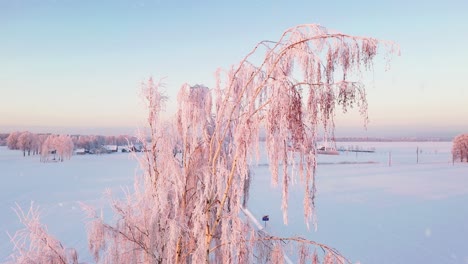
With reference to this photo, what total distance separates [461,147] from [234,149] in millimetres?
66533

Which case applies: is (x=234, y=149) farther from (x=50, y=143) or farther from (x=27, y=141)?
(x=27, y=141)

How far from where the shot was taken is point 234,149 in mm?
4242

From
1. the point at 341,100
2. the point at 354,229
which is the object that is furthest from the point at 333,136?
the point at 354,229

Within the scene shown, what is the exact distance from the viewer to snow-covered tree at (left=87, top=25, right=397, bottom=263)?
10.9ft

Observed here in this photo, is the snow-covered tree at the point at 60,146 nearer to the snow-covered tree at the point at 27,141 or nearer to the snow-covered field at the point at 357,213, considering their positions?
the snow-covered tree at the point at 27,141

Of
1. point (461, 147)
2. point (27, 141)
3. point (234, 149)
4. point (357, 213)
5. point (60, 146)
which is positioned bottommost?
point (357, 213)

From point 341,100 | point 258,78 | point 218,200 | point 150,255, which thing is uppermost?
point 258,78

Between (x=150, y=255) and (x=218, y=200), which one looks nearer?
(x=218, y=200)

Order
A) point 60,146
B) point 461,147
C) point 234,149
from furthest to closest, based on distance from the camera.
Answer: point 60,146, point 461,147, point 234,149

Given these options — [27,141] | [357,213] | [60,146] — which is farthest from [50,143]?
[357,213]

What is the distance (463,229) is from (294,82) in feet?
58.2

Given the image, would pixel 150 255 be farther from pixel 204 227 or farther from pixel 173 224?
pixel 204 227

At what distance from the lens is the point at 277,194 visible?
89.3 feet

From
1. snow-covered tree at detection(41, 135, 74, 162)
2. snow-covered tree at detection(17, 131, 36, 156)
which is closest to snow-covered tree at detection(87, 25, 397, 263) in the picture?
snow-covered tree at detection(41, 135, 74, 162)
